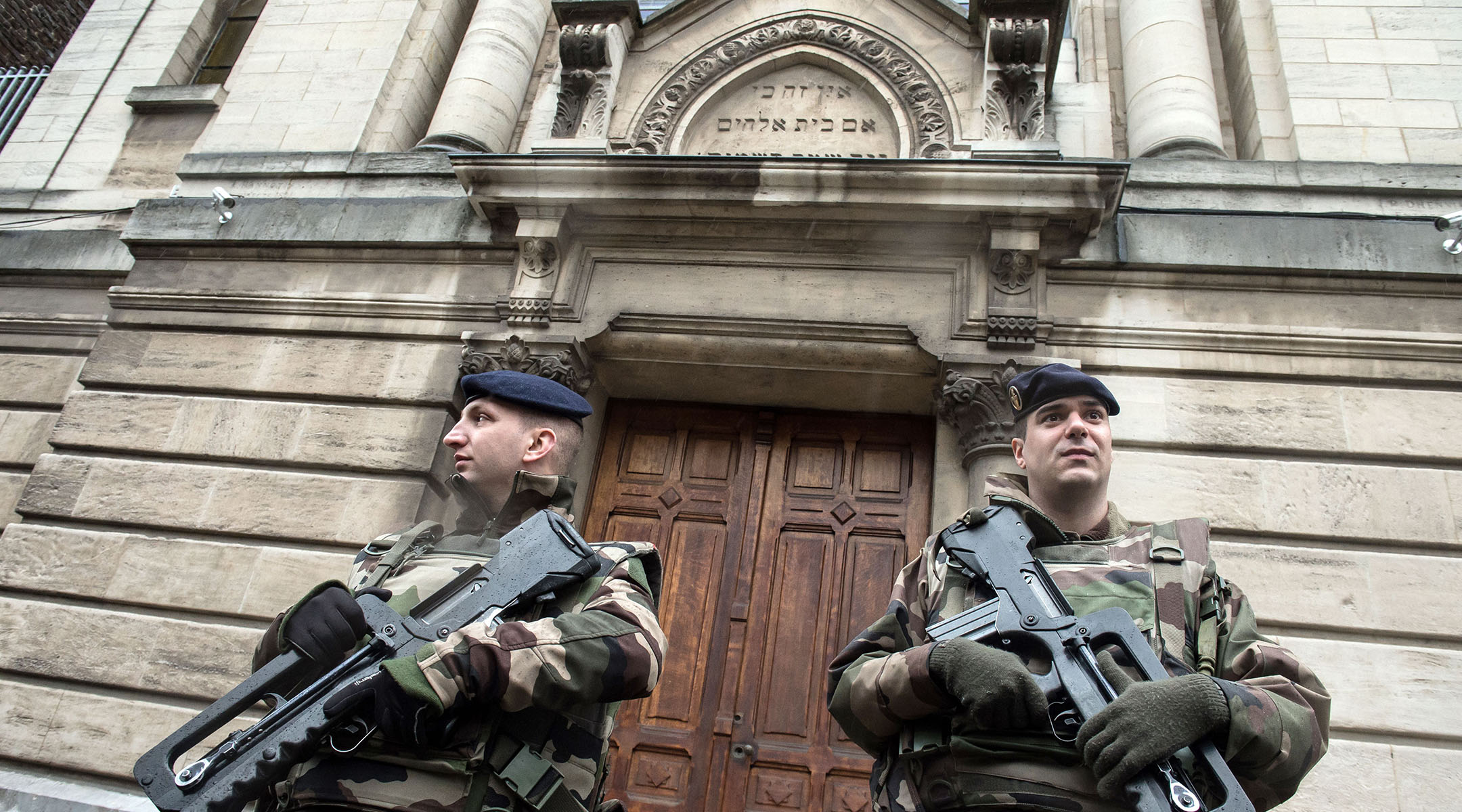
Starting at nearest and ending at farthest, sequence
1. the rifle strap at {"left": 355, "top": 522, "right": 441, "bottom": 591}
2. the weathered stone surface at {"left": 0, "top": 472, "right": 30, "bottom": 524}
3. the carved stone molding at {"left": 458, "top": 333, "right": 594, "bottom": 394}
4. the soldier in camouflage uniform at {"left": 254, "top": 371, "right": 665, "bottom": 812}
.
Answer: the soldier in camouflage uniform at {"left": 254, "top": 371, "right": 665, "bottom": 812}, the rifle strap at {"left": 355, "top": 522, "right": 441, "bottom": 591}, the carved stone molding at {"left": 458, "top": 333, "right": 594, "bottom": 394}, the weathered stone surface at {"left": 0, "top": 472, "right": 30, "bottom": 524}

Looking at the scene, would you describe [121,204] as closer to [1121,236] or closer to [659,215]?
[659,215]

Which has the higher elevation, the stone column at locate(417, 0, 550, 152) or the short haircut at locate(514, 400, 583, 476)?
the stone column at locate(417, 0, 550, 152)

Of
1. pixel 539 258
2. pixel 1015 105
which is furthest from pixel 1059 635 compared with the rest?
pixel 1015 105

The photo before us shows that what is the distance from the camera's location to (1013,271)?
555cm

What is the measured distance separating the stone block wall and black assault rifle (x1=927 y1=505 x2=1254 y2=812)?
4.95m

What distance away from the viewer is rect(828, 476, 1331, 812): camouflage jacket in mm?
2328

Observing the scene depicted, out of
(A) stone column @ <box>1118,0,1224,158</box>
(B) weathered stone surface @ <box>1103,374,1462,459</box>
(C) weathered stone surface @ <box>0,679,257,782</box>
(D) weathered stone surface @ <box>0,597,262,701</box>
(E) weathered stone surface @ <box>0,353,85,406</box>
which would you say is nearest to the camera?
(B) weathered stone surface @ <box>1103,374,1462,459</box>

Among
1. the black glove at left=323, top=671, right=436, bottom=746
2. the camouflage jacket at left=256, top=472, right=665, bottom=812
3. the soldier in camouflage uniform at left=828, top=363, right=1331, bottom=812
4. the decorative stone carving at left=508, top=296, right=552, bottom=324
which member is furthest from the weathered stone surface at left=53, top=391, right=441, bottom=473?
the soldier in camouflage uniform at left=828, top=363, right=1331, bottom=812

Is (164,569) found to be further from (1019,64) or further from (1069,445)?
(1019,64)

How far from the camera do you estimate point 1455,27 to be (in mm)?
6434

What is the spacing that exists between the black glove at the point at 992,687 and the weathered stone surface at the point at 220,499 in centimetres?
404

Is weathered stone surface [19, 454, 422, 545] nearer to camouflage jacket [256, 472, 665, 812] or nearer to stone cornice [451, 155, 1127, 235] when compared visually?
stone cornice [451, 155, 1127, 235]

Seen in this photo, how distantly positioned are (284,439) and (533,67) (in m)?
4.37

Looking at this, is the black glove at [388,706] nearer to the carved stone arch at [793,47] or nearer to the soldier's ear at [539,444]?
the soldier's ear at [539,444]
